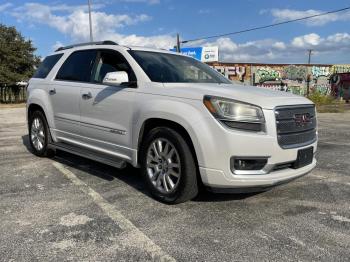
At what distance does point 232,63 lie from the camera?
47.5m

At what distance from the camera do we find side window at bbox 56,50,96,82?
6.26 metres

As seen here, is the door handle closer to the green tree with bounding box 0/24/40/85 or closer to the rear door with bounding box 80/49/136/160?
the rear door with bounding box 80/49/136/160

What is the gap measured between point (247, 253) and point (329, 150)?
571 centimetres

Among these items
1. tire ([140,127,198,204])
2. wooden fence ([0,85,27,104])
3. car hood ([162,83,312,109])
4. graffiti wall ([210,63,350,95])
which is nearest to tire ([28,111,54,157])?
tire ([140,127,198,204])

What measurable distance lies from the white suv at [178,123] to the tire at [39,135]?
66cm

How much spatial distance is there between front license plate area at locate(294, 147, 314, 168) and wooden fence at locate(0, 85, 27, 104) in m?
34.9

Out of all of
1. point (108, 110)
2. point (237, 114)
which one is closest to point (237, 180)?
point (237, 114)

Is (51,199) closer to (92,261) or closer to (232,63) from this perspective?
(92,261)

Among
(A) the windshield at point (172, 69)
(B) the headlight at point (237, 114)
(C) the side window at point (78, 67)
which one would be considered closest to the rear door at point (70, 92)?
(C) the side window at point (78, 67)

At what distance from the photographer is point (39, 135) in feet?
24.4

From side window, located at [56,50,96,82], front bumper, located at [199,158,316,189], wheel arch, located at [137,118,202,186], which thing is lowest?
front bumper, located at [199,158,316,189]

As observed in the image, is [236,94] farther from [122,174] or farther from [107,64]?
[122,174]

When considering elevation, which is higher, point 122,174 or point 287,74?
point 287,74

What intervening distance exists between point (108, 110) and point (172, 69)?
0.98m
